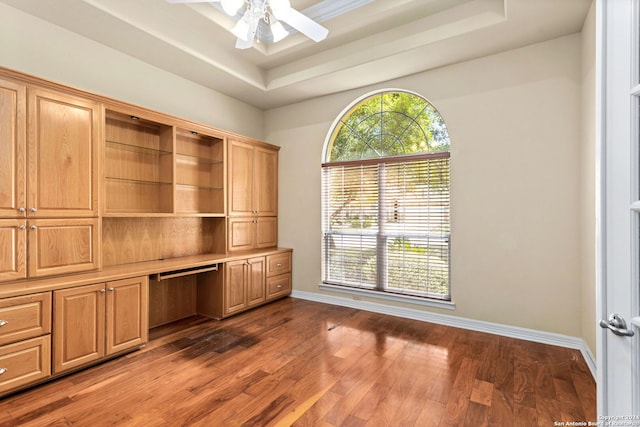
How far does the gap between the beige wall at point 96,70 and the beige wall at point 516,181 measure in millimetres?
2549

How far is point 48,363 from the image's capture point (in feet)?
7.47

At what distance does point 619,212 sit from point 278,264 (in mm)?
3872

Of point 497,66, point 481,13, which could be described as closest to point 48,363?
point 481,13

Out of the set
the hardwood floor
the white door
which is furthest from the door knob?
the hardwood floor

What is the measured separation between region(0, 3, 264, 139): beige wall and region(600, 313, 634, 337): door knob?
4037mm

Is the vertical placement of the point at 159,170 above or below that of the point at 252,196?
above

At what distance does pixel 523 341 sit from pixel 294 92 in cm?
395

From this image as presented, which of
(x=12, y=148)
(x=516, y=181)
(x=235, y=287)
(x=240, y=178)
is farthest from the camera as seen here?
(x=240, y=178)

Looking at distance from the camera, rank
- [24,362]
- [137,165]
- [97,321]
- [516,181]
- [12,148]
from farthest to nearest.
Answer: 1. [137,165]
2. [516,181]
3. [97,321]
4. [12,148]
5. [24,362]

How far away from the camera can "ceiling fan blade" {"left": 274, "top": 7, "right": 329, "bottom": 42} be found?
2.36 m

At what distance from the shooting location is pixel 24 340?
218 cm

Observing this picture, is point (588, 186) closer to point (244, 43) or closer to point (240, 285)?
point (244, 43)

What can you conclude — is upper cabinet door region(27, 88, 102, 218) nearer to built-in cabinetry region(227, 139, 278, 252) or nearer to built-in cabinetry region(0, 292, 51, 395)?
built-in cabinetry region(0, 292, 51, 395)

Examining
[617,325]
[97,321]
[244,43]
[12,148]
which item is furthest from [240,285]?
[617,325]
